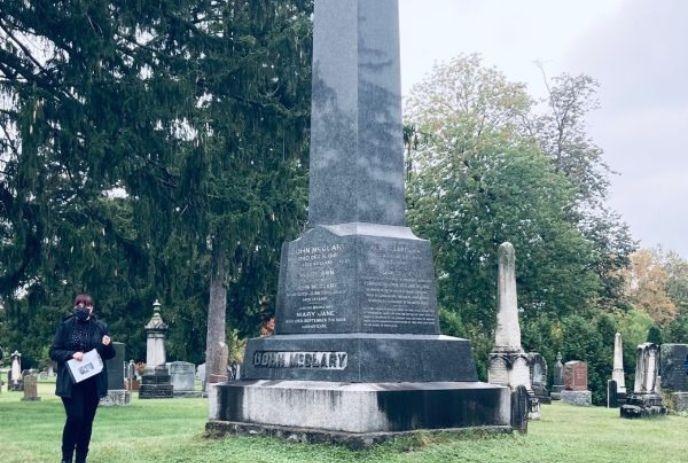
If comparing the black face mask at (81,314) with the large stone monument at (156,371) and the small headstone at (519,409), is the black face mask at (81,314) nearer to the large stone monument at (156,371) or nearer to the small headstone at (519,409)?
the small headstone at (519,409)

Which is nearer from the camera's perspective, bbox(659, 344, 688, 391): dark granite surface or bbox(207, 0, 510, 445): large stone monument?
bbox(207, 0, 510, 445): large stone monument

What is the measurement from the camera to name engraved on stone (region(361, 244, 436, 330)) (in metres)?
8.62

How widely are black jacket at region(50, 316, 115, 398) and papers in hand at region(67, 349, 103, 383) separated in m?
0.07

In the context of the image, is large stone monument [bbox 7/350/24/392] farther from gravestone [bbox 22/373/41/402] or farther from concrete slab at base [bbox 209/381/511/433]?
concrete slab at base [bbox 209/381/511/433]

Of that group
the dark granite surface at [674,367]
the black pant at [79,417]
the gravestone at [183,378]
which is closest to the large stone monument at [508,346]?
the dark granite surface at [674,367]

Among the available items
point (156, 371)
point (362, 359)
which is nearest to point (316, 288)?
point (362, 359)

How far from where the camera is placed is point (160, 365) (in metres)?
26.4

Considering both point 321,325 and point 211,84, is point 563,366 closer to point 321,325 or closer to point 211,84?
point 211,84

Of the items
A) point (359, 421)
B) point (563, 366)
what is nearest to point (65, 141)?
point (359, 421)

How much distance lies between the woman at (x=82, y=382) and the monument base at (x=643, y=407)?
13.3 m

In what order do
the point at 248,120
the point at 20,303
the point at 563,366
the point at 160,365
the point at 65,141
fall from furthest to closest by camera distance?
the point at 563,366, the point at 160,365, the point at 248,120, the point at 20,303, the point at 65,141

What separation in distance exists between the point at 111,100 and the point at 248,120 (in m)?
4.65

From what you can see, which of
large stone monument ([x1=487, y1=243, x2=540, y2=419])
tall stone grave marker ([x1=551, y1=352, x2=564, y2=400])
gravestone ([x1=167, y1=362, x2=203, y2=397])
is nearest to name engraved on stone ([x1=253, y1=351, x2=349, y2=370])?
large stone monument ([x1=487, y1=243, x2=540, y2=419])

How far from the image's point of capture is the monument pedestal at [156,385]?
25781mm
